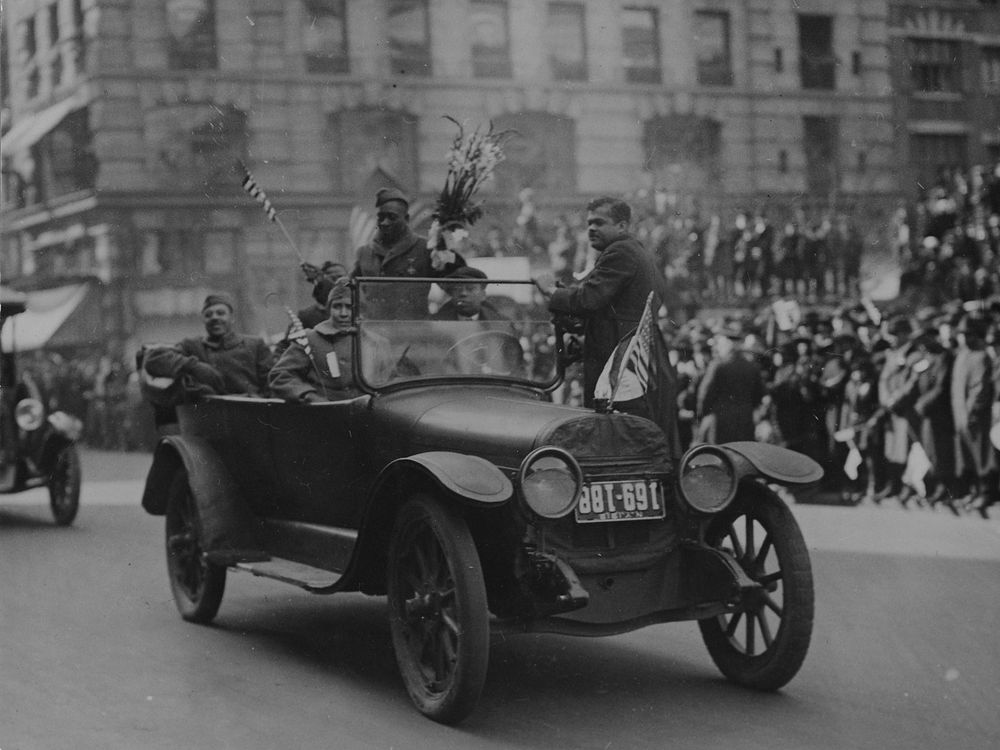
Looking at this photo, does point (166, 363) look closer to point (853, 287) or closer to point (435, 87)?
point (853, 287)

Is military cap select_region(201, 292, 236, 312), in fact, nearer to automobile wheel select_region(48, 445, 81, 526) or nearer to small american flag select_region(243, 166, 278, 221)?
small american flag select_region(243, 166, 278, 221)

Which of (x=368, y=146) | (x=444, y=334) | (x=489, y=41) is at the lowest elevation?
(x=444, y=334)

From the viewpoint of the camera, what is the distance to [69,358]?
1144 inches

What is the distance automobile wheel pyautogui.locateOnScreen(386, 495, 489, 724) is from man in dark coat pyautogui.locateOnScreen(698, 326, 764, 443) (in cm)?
779

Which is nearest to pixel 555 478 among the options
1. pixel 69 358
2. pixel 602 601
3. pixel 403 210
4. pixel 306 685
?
pixel 602 601

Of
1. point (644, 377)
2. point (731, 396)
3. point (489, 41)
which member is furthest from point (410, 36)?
point (644, 377)

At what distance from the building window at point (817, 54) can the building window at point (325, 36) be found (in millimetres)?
8074

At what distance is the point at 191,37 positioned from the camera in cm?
2466

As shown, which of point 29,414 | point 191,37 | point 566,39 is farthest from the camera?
point 191,37

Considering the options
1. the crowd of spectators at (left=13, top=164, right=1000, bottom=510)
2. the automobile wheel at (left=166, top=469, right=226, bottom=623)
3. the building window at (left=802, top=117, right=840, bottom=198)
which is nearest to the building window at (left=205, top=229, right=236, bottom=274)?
the crowd of spectators at (left=13, top=164, right=1000, bottom=510)

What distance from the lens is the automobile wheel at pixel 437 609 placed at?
4828mm

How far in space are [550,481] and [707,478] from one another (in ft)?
2.26

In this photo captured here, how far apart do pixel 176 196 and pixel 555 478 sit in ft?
69.9

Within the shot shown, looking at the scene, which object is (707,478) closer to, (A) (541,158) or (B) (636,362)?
(B) (636,362)
